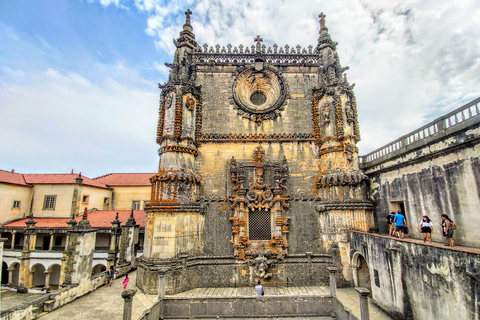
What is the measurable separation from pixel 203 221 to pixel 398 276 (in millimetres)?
11215

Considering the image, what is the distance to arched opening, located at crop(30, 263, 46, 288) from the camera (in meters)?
25.8

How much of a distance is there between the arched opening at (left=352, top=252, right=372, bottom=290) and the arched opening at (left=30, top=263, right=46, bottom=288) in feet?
101

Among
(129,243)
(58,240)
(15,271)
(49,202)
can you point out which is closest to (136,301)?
(129,243)

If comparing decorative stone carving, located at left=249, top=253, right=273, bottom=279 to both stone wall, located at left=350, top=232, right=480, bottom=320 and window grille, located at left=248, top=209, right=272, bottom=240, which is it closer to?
window grille, located at left=248, top=209, right=272, bottom=240

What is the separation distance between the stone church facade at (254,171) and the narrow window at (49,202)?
22.6 meters

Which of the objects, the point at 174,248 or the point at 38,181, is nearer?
the point at 174,248

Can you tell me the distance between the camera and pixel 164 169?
53.0 feet

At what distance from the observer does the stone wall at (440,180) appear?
9.64 metres

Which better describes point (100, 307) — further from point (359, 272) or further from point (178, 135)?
point (359, 272)

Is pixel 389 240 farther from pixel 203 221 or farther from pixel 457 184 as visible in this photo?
pixel 203 221

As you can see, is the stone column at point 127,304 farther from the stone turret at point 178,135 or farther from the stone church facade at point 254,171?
the stone turret at point 178,135

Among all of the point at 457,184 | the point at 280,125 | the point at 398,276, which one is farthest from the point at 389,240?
the point at 280,125

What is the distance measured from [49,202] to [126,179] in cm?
949

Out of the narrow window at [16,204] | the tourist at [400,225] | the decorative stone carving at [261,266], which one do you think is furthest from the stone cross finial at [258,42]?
the narrow window at [16,204]
